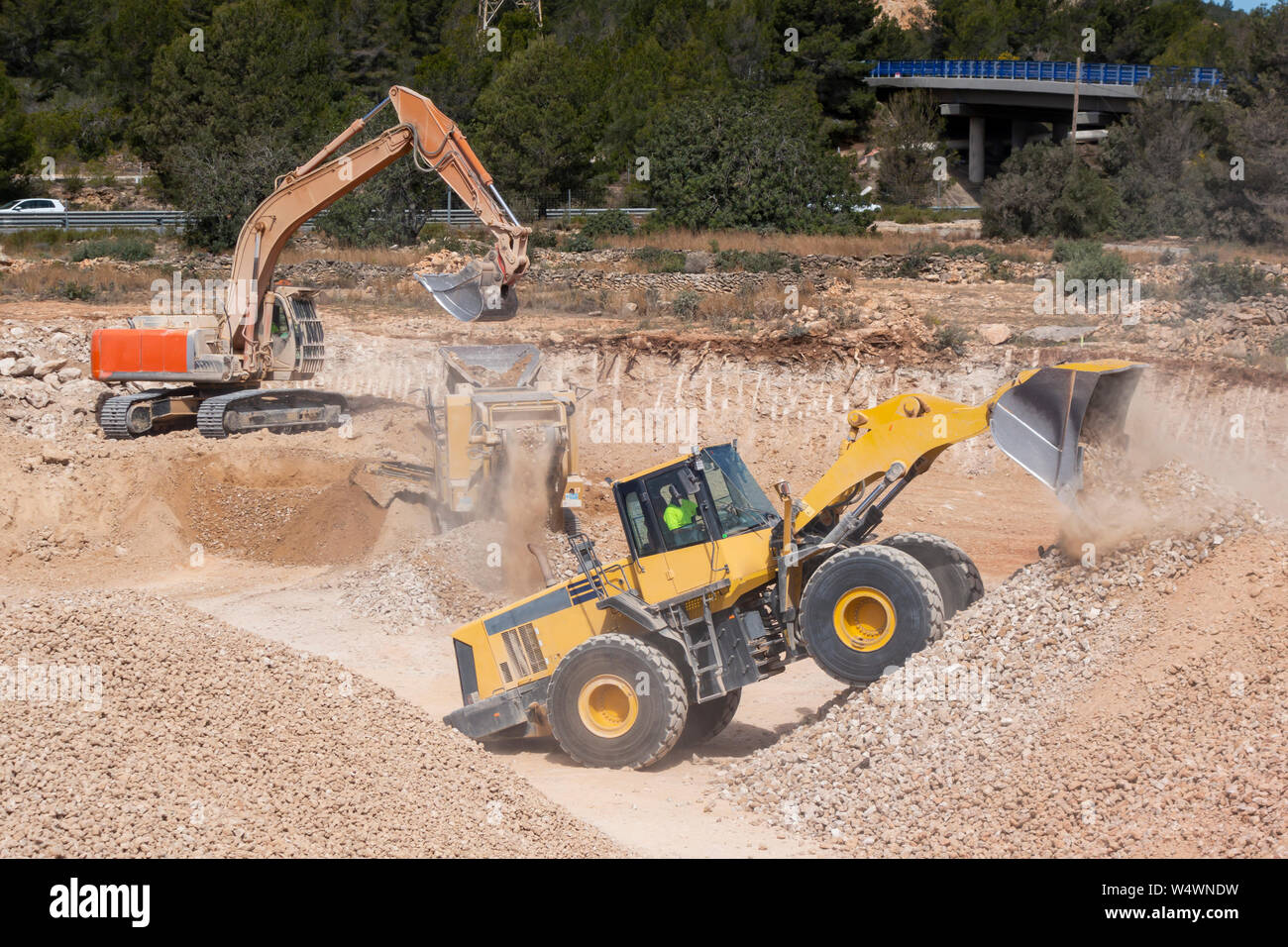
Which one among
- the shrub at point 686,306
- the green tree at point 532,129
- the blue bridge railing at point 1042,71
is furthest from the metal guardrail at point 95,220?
the blue bridge railing at point 1042,71

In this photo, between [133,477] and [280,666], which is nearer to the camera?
[280,666]

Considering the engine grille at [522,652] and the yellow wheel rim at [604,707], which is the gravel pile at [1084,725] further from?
the engine grille at [522,652]

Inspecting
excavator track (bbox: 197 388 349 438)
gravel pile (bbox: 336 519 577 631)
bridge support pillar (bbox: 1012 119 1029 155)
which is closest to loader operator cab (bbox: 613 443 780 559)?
gravel pile (bbox: 336 519 577 631)

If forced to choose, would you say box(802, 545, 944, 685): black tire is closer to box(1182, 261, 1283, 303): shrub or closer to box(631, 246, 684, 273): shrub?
box(1182, 261, 1283, 303): shrub

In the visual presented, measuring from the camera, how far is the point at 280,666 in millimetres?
9570

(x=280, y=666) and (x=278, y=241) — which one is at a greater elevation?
(x=278, y=241)

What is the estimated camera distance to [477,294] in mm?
17844

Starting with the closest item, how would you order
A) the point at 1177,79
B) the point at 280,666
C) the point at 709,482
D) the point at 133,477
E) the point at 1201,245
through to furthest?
the point at 280,666, the point at 709,482, the point at 133,477, the point at 1201,245, the point at 1177,79

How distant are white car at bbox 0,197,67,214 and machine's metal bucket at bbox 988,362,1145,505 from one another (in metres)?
43.5

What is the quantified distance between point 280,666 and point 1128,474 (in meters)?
6.42

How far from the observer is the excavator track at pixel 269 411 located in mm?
20125

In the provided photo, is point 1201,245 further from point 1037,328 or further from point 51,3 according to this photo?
point 51,3

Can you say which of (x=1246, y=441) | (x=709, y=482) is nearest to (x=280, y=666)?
(x=709, y=482)

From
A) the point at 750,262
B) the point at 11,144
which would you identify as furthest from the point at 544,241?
the point at 11,144
